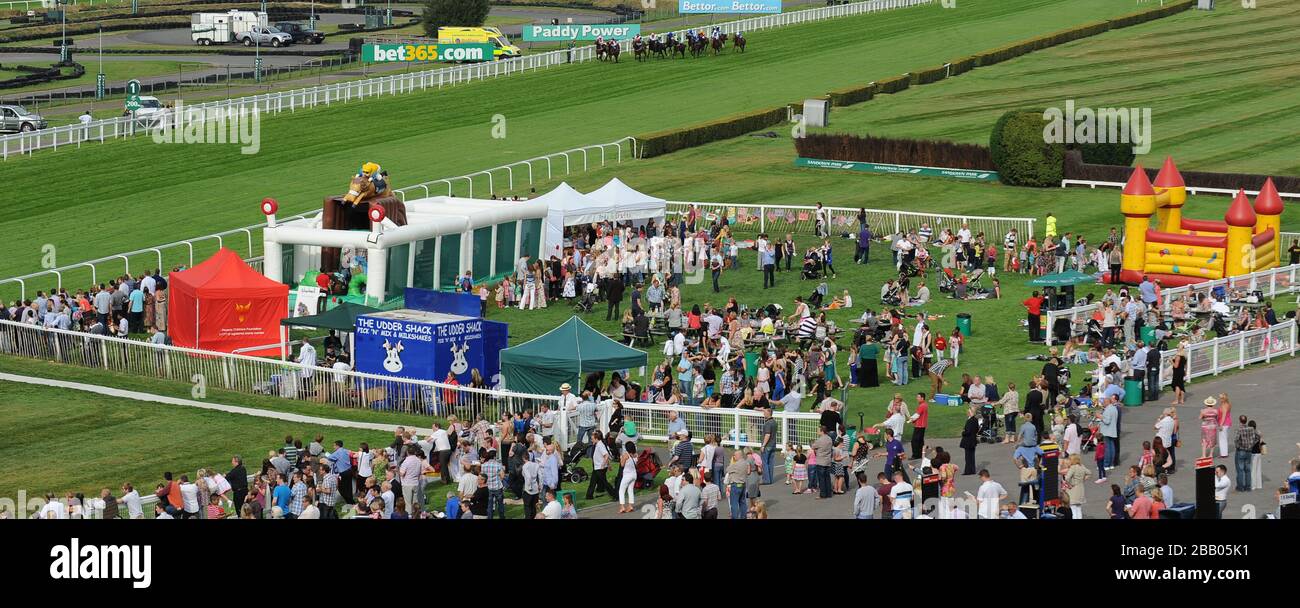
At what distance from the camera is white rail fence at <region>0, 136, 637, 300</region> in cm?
4331

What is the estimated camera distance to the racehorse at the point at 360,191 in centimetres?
3912

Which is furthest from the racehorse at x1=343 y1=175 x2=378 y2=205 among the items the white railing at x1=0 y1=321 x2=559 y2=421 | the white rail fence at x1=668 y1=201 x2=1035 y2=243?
the white rail fence at x1=668 y1=201 x2=1035 y2=243

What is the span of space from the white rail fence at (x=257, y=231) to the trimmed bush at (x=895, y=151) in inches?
255

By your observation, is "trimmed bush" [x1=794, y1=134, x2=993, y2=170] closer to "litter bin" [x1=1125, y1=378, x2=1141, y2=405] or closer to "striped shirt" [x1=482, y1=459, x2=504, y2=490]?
"litter bin" [x1=1125, y1=378, x2=1141, y2=405]

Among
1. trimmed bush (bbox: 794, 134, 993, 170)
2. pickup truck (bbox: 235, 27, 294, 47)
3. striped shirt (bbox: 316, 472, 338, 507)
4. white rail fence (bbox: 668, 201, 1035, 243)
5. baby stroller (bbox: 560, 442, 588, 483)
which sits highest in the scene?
pickup truck (bbox: 235, 27, 294, 47)

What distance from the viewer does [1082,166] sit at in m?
52.2

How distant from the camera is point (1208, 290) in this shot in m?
36.8

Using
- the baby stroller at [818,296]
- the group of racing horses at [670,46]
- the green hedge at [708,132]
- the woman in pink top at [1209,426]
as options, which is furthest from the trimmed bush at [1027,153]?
the group of racing horses at [670,46]

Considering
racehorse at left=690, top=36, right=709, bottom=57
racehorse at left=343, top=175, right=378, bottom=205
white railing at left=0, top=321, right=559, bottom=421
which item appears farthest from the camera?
racehorse at left=690, top=36, right=709, bottom=57

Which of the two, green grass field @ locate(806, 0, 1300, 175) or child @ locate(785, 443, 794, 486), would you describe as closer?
child @ locate(785, 443, 794, 486)

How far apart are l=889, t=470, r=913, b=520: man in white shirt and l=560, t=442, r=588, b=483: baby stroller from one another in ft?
18.6

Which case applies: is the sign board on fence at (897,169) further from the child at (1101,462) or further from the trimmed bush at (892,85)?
the child at (1101,462)
